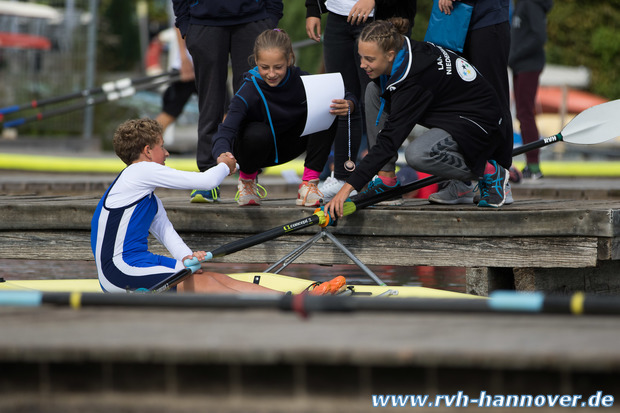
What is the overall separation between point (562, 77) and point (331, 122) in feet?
54.4

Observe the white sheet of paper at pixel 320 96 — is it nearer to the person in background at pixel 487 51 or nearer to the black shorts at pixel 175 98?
the person in background at pixel 487 51

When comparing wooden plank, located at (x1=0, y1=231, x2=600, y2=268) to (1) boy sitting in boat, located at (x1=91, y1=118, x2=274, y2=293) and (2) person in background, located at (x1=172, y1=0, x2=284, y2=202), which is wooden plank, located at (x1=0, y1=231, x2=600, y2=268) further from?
(1) boy sitting in boat, located at (x1=91, y1=118, x2=274, y2=293)

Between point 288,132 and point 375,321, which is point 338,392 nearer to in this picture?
point 375,321

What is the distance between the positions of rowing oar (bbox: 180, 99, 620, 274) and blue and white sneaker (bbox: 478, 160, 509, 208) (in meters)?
0.24

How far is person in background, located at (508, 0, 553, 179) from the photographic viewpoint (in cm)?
766

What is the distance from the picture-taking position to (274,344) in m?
2.42

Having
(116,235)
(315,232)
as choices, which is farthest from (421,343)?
(315,232)

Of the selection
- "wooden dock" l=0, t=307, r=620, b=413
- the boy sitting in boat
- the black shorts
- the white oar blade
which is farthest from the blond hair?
the black shorts

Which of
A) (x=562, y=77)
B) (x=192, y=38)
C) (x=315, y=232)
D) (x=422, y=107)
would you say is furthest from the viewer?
(x=562, y=77)

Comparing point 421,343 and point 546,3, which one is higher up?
point 546,3

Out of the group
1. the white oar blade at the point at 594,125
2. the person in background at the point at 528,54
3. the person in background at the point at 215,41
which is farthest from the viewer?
the person in background at the point at 528,54

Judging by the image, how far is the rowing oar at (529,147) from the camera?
455 cm

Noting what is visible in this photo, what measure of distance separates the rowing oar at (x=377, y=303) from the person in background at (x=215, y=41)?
8.01 feet

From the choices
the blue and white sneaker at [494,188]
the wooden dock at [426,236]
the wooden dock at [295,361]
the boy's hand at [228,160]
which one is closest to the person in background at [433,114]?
the blue and white sneaker at [494,188]
